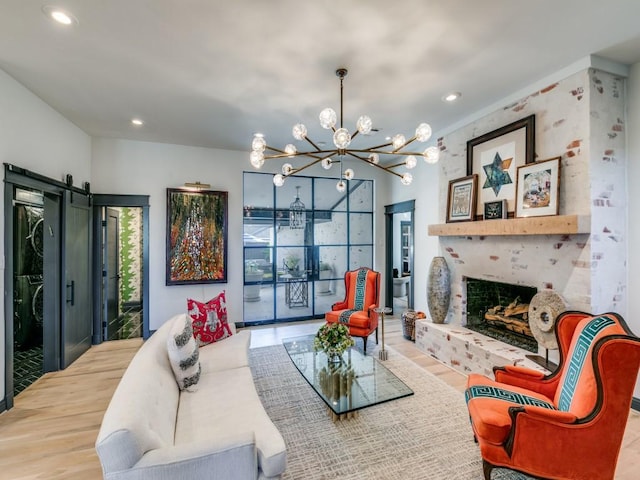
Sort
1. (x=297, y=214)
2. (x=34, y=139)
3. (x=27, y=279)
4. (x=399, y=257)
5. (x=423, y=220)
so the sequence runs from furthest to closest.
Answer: (x=399, y=257), (x=297, y=214), (x=423, y=220), (x=27, y=279), (x=34, y=139)

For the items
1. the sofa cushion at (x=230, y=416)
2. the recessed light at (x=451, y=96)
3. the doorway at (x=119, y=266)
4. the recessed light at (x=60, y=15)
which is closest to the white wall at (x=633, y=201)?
the recessed light at (x=451, y=96)

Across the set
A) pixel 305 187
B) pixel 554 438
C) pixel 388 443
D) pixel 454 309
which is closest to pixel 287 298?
pixel 305 187

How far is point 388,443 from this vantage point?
91.5 inches

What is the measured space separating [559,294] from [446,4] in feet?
8.85

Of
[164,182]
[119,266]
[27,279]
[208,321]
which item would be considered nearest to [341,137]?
[208,321]

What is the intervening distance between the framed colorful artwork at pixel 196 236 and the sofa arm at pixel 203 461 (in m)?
3.82

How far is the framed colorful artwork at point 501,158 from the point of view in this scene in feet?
10.6

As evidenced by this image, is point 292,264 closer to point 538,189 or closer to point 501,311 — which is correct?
point 501,311

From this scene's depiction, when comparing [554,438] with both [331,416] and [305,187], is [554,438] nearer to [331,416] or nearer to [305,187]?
[331,416]

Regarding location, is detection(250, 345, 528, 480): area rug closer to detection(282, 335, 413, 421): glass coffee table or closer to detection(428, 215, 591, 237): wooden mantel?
detection(282, 335, 413, 421): glass coffee table

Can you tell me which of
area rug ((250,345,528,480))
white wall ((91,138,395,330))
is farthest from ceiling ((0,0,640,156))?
area rug ((250,345,528,480))

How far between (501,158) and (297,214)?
350 cm

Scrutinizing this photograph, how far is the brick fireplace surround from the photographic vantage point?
2.71 m

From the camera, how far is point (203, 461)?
1.44 meters
